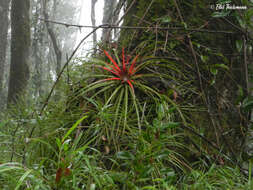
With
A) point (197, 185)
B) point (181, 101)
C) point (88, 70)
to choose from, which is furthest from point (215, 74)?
point (88, 70)

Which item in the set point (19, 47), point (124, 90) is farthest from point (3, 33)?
point (124, 90)

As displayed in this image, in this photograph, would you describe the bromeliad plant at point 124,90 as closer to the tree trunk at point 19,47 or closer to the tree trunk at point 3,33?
the tree trunk at point 19,47

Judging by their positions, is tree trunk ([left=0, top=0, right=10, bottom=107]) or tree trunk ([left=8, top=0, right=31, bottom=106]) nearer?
tree trunk ([left=8, top=0, right=31, bottom=106])

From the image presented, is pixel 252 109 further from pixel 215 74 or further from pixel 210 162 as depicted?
pixel 210 162

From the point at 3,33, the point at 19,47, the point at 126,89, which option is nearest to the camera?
the point at 126,89

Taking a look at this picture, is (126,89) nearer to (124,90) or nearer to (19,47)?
(124,90)

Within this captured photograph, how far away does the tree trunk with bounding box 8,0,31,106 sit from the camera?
438cm

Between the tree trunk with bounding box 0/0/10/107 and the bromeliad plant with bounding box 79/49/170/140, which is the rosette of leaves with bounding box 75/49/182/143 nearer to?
the bromeliad plant with bounding box 79/49/170/140

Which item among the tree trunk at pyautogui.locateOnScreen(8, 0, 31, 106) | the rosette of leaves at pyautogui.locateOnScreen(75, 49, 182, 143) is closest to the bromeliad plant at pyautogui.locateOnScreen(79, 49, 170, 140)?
the rosette of leaves at pyautogui.locateOnScreen(75, 49, 182, 143)

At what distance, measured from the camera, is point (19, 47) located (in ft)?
15.0

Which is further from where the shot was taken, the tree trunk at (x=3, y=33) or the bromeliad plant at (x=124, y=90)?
the tree trunk at (x=3, y=33)

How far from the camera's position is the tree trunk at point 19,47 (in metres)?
4.38

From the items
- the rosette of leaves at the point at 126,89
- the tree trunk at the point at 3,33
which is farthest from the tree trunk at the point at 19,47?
the rosette of leaves at the point at 126,89

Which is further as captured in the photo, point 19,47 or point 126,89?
point 19,47
